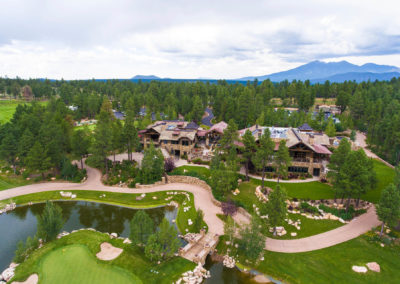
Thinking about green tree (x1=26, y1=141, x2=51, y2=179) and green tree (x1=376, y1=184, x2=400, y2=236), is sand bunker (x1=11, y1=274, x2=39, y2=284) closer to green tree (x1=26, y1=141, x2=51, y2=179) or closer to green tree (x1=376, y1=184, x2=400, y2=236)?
green tree (x1=26, y1=141, x2=51, y2=179)

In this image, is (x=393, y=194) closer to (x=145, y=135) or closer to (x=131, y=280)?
(x=131, y=280)

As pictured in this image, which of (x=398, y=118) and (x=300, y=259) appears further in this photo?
(x=398, y=118)

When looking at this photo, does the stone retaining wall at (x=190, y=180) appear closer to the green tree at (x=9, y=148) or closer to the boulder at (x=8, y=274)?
the boulder at (x=8, y=274)

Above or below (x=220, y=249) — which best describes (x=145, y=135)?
above

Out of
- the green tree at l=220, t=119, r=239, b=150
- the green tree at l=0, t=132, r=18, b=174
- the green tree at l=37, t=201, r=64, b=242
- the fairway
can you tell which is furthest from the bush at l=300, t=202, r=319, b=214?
the green tree at l=0, t=132, r=18, b=174

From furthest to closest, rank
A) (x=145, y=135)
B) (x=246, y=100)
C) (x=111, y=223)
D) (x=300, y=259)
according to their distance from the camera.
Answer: (x=246, y=100) < (x=145, y=135) < (x=111, y=223) < (x=300, y=259)


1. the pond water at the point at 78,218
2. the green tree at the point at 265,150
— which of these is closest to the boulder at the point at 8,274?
the pond water at the point at 78,218

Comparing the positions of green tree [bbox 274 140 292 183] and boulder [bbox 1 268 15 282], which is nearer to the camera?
boulder [bbox 1 268 15 282]

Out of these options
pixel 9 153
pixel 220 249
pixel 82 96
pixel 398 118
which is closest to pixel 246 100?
pixel 398 118
